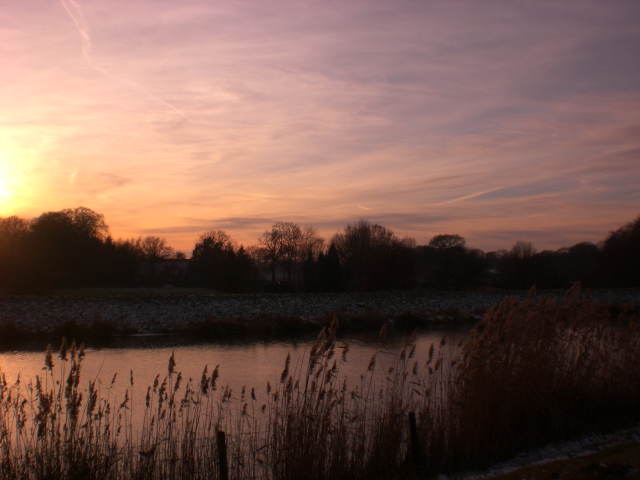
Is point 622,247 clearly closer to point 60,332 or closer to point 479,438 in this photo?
point 60,332

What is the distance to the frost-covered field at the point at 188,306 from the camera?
25531 mm

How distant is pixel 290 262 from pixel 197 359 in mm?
46281

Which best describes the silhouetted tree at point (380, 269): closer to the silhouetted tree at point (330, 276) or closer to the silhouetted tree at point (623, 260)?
the silhouetted tree at point (330, 276)

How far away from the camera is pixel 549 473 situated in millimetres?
5227

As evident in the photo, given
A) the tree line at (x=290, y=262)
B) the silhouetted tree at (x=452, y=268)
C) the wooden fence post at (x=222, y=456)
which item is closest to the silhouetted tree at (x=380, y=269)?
the tree line at (x=290, y=262)

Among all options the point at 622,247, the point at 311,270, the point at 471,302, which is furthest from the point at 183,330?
the point at 622,247

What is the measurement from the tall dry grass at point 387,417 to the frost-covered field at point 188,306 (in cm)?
1982

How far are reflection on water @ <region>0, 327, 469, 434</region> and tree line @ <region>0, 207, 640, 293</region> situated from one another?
20216 mm

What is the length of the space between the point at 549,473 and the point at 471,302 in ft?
95.6

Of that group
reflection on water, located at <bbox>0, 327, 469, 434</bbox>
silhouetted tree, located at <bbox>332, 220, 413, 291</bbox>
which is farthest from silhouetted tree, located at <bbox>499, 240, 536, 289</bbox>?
reflection on water, located at <bbox>0, 327, 469, 434</bbox>

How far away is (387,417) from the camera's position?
241 inches

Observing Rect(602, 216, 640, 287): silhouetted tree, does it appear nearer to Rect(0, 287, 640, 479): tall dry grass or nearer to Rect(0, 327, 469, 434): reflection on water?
Rect(0, 327, 469, 434): reflection on water

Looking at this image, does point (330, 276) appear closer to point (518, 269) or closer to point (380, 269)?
point (380, 269)

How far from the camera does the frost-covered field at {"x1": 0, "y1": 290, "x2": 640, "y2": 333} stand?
25531 mm
